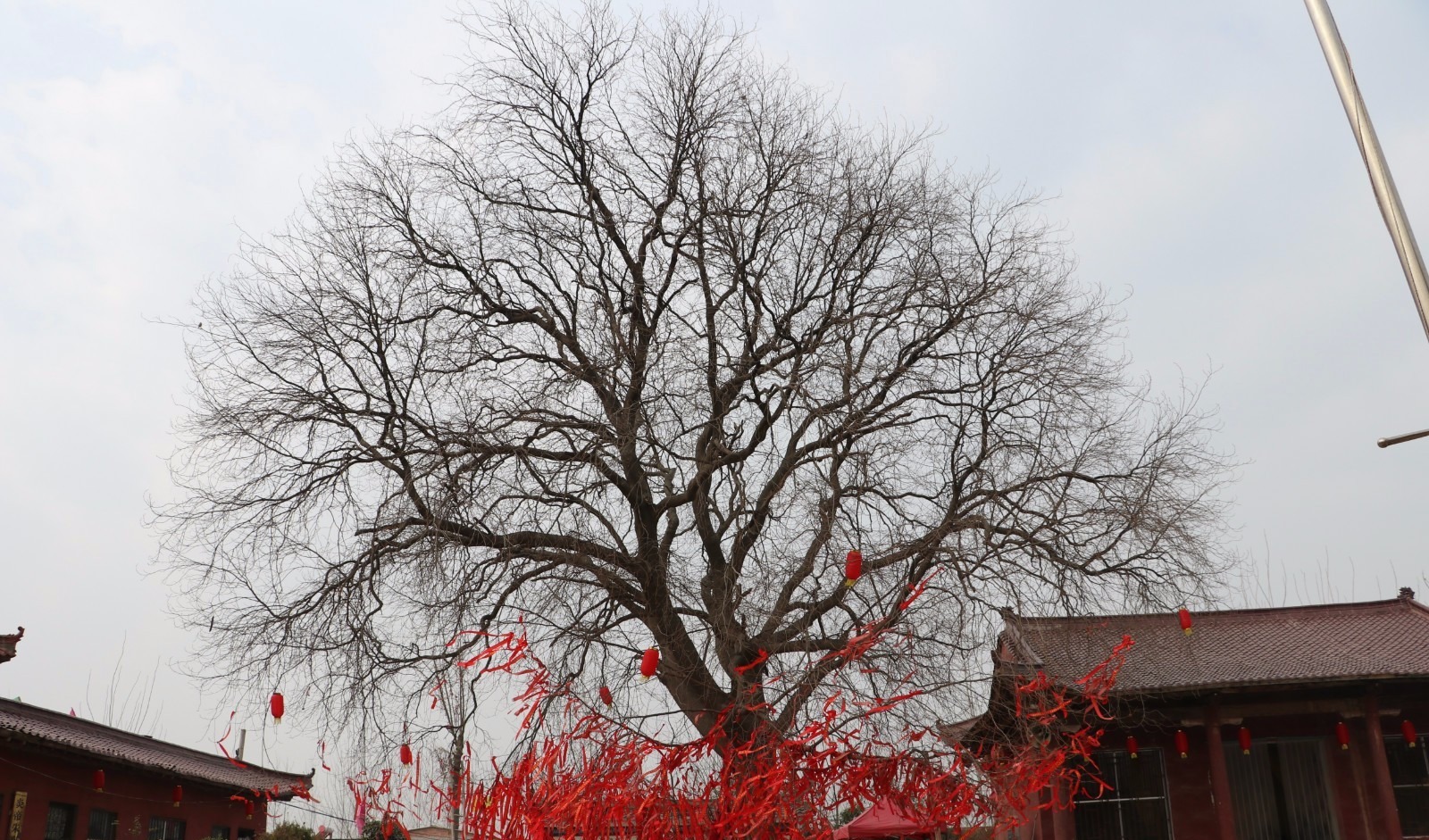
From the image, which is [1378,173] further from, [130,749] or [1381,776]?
[130,749]

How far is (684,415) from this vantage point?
11055mm

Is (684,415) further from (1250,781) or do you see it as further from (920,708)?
(1250,781)

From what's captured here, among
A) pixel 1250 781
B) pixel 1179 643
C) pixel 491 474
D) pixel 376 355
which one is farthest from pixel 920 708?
pixel 1250 781

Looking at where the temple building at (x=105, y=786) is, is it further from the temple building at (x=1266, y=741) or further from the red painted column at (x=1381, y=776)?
the red painted column at (x=1381, y=776)

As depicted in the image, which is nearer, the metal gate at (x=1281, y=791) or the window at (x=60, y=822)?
the window at (x=60, y=822)

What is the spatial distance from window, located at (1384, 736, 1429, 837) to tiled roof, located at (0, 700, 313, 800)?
14.5m

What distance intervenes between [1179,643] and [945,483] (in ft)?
19.6

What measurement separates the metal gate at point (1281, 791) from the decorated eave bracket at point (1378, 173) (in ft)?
47.8

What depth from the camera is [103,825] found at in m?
16.7

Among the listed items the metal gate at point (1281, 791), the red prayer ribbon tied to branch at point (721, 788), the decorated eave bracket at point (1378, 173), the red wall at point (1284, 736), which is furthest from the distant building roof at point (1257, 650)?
the decorated eave bracket at point (1378, 173)

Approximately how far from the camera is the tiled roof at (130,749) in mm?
14883

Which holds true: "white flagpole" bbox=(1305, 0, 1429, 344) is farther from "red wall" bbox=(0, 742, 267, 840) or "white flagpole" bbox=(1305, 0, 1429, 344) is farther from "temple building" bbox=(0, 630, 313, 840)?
"red wall" bbox=(0, 742, 267, 840)

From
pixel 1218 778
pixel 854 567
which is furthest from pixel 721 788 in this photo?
pixel 1218 778

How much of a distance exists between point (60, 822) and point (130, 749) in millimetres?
2998
